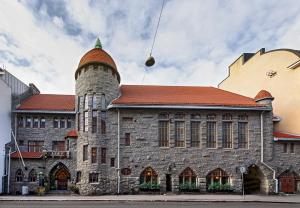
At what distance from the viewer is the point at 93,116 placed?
25.5m

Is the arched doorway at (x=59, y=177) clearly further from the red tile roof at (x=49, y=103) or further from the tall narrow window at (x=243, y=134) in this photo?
the tall narrow window at (x=243, y=134)

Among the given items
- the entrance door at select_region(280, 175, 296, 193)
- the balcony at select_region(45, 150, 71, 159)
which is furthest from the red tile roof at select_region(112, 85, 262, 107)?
the entrance door at select_region(280, 175, 296, 193)

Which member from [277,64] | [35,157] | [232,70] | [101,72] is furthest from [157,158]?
[232,70]

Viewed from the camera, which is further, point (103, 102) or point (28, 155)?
point (28, 155)

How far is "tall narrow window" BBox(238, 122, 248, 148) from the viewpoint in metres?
26.0

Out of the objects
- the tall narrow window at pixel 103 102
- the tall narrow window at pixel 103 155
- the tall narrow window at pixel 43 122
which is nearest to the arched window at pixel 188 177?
the tall narrow window at pixel 103 155

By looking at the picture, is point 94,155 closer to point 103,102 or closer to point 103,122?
point 103,122

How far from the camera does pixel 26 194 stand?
24547 millimetres

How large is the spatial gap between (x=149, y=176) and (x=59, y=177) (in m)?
8.93

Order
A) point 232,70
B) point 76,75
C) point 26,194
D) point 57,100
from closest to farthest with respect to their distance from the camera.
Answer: point 26,194, point 76,75, point 57,100, point 232,70

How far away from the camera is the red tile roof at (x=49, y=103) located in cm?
2777

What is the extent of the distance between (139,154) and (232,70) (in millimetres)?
21003

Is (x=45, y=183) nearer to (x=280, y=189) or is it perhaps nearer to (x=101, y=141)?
(x=101, y=141)

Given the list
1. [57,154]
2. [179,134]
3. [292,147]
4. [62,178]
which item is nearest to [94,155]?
[57,154]
